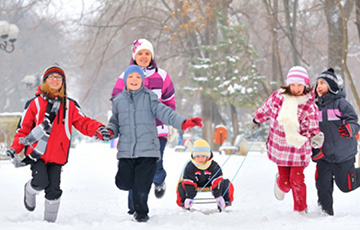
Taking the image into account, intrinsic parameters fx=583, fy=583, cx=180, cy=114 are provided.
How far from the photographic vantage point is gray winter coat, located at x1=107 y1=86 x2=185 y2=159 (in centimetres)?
572

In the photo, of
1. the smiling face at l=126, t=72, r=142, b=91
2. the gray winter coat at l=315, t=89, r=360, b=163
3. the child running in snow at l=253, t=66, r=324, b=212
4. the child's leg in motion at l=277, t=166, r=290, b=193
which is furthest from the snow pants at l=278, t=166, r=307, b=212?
the smiling face at l=126, t=72, r=142, b=91

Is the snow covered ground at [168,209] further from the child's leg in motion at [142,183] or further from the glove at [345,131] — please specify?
the glove at [345,131]

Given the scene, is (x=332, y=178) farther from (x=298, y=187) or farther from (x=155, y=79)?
(x=155, y=79)

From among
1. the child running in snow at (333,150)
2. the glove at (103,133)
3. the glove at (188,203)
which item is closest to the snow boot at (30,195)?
the glove at (103,133)

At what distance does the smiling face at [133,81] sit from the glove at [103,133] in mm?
544

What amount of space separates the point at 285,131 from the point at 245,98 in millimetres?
16641

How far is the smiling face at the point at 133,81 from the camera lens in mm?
5965

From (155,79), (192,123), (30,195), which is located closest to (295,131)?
(192,123)

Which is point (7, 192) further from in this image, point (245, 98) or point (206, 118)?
point (206, 118)

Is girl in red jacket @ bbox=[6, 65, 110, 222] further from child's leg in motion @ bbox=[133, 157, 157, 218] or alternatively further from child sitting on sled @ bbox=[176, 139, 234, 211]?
child sitting on sled @ bbox=[176, 139, 234, 211]

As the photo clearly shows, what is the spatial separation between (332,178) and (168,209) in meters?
2.08

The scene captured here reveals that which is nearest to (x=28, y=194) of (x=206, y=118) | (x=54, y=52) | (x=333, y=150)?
(x=333, y=150)

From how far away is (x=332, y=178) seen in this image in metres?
6.43

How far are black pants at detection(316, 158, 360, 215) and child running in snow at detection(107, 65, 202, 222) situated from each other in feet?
6.11
